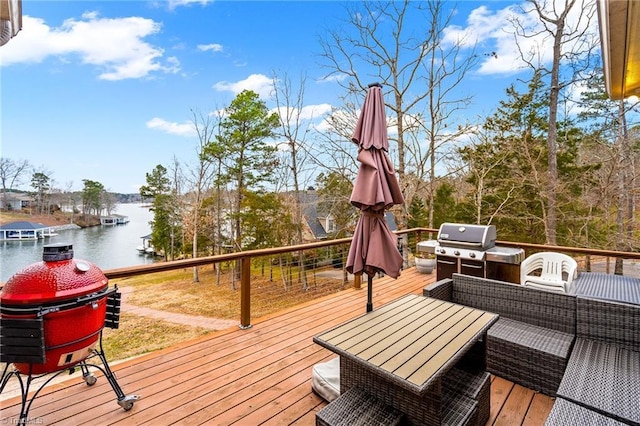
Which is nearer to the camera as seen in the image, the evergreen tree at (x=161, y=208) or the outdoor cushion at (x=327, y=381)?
the outdoor cushion at (x=327, y=381)

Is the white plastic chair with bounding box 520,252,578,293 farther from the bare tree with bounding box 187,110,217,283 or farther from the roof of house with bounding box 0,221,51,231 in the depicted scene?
the bare tree with bounding box 187,110,217,283

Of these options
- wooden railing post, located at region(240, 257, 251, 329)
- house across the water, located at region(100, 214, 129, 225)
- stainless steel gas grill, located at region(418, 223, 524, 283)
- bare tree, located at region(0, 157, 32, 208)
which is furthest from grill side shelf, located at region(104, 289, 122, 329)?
house across the water, located at region(100, 214, 129, 225)

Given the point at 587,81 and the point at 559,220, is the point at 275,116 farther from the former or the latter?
the point at 559,220

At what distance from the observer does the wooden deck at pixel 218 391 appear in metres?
1.92

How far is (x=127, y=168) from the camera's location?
43.1ft

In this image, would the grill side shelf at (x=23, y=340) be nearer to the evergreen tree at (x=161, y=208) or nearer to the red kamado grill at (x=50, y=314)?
the red kamado grill at (x=50, y=314)

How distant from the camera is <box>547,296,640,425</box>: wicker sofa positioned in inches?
57.6

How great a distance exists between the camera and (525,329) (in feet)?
8.00

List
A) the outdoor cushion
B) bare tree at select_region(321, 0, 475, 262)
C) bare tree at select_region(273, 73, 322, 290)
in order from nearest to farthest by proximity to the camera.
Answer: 1. the outdoor cushion
2. bare tree at select_region(321, 0, 475, 262)
3. bare tree at select_region(273, 73, 322, 290)

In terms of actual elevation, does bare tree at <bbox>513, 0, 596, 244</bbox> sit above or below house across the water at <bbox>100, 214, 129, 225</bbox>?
above

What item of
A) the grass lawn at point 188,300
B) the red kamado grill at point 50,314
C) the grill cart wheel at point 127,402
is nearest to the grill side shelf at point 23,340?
the red kamado grill at point 50,314

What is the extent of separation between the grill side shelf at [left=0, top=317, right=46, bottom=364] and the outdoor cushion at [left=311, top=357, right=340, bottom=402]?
5.33 feet

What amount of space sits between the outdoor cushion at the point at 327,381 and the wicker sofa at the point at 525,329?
1.04 m

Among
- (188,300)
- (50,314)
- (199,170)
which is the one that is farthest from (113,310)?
(199,170)
